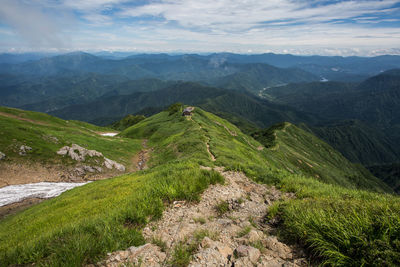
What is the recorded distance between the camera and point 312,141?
146375mm

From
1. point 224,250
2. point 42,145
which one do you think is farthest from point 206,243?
point 42,145

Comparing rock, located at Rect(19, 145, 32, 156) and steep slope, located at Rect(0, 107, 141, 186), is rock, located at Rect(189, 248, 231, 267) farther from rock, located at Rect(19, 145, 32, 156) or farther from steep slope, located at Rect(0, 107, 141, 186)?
rock, located at Rect(19, 145, 32, 156)

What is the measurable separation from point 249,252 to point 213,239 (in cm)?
104

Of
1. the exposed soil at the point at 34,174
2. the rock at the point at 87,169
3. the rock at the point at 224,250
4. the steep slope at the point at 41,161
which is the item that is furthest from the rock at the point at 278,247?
the rock at the point at 87,169

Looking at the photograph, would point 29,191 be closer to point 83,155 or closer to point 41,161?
point 41,161

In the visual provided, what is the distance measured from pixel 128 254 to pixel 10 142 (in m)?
33.3

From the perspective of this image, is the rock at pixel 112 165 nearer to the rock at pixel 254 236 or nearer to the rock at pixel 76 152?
the rock at pixel 76 152

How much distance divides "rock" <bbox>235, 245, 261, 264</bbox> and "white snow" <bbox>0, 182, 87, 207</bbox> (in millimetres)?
23493

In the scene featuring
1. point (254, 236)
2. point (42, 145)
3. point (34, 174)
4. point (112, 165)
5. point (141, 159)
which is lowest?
point (141, 159)

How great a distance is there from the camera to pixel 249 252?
4.31 m

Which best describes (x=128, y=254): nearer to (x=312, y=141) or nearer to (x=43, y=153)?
(x=43, y=153)

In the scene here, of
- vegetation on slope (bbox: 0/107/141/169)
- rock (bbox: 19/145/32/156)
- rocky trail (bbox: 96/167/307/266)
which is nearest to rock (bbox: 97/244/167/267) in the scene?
rocky trail (bbox: 96/167/307/266)

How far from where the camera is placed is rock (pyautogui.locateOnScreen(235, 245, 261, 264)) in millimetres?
4211

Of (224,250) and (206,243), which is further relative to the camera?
(206,243)
